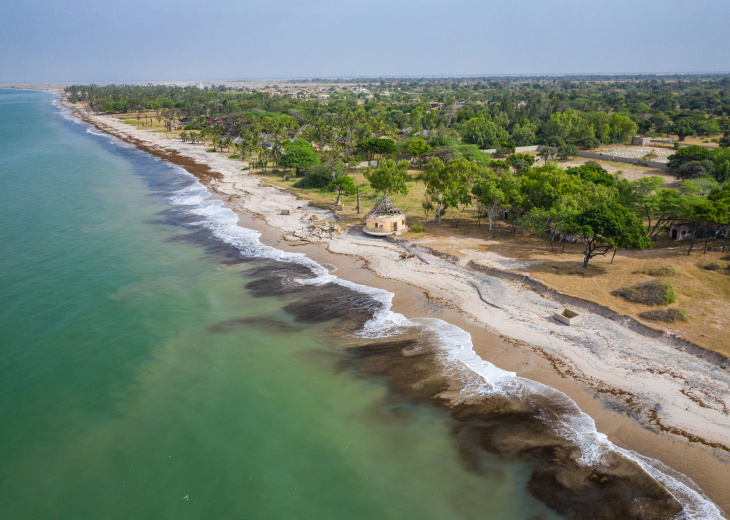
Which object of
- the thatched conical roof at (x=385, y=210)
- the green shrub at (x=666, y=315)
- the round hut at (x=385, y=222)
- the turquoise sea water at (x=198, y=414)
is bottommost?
the turquoise sea water at (x=198, y=414)

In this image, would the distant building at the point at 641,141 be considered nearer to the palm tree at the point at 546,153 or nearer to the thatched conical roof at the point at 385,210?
the palm tree at the point at 546,153

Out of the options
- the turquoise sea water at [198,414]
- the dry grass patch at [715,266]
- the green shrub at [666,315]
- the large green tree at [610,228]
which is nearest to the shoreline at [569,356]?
the green shrub at [666,315]

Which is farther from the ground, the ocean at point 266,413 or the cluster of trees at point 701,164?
the cluster of trees at point 701,164

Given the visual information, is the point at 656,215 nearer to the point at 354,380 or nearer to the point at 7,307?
the point at 354,380

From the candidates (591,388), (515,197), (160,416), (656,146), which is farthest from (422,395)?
(656,146)

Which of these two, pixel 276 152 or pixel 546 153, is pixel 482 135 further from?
pixel 276 152
